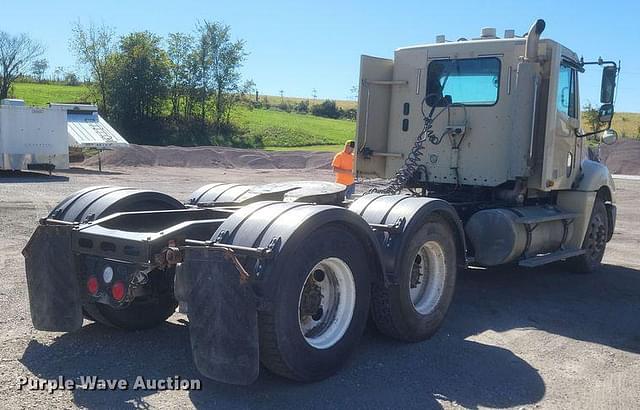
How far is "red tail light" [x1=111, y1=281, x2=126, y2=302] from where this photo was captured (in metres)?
4.55

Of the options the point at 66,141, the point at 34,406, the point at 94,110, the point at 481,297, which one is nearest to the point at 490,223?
the point at 481,297

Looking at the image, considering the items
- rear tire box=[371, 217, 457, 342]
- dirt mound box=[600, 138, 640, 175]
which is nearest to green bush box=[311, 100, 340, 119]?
dirt mound box=[600, 138, 640, 175]

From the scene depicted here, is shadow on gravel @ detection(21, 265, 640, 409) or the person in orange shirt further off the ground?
the person in orange shirt

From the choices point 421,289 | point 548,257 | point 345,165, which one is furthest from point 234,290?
point 345,165

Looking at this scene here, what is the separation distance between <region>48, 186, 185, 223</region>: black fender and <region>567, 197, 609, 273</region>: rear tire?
577 cm

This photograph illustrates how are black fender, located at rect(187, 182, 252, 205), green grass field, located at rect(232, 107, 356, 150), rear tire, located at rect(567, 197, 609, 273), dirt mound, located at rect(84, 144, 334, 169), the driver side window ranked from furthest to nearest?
1. green grass field, located at rect(232, 107, 356, 150)
2. dirt mound, located at rect(84, 144, 334, 169)
3. rear tire, located at rect(567, 197, 609, 273)
4. the driver side window
5. black fender, located at rect(187, 182, 252, 205)

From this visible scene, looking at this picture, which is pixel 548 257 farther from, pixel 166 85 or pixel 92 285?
pixel 166 85

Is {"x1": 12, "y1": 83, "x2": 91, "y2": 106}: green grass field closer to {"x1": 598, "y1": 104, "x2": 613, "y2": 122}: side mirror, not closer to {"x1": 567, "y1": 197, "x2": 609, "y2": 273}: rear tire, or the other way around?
{"x1": 567, "y1": 197, "x2": 609, "y2": 273}: rear tire

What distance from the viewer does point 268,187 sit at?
6605 millimetres

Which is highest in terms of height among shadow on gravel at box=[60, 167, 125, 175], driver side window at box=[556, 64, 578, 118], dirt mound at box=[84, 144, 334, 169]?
driver side window at box=[556, 64, 578, 118]

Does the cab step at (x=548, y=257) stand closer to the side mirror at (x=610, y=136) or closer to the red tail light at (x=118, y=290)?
the side mirror at (x=610, y=136)

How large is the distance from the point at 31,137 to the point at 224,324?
21.0m

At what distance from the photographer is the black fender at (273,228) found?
4.06 meters

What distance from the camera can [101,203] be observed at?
5.44m
